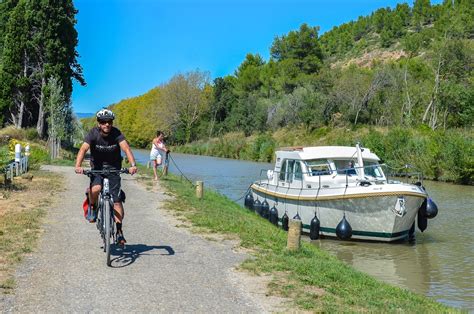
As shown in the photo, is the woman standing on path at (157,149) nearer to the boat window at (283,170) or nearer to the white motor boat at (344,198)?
the white motor boat at (344,198)

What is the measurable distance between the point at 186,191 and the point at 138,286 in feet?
37.9

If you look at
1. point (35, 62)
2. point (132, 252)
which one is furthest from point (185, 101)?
point (132, 252)

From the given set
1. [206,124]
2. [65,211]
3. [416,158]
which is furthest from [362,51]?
[65,211]

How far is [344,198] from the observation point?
15766mm

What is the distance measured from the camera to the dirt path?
6176 millimetres

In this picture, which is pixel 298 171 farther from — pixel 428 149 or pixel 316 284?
pixel 428 149

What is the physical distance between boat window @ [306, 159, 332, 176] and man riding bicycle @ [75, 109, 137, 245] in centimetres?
1055

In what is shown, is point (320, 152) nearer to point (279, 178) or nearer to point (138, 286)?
point (279, 178)

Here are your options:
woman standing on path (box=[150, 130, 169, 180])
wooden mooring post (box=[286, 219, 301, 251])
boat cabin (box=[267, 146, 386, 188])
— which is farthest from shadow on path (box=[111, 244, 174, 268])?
woman standing on path (box=[150, 130, 169, 180])

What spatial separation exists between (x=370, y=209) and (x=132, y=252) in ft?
28.5

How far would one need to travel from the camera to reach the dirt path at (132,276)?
243 inches

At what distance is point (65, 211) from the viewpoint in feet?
42.6

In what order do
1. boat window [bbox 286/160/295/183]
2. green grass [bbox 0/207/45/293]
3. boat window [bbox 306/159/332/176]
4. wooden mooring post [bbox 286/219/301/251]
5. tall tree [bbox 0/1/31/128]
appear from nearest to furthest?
green grass [bbox 0/207/45/293] → wooden mooring post [bbox 286/219/301/251] → boat window [bbox 306/159/332/176] → boat window [bbox 286/160/295/183] → tall tree [bbox 0/1/31/128]

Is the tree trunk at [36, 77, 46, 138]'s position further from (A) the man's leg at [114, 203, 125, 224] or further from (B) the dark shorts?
(A) the man's leg at [114, 203, 125, 224]
